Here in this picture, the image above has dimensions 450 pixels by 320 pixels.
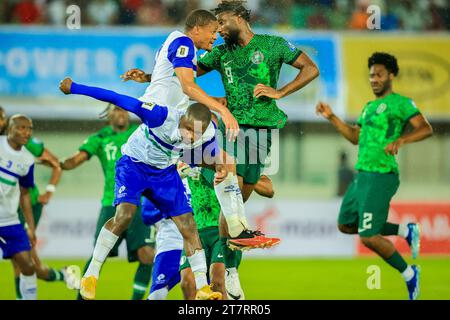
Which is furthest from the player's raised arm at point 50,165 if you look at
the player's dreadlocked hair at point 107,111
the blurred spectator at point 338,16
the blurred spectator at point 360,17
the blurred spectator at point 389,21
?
the blurred spectator at point 389,21

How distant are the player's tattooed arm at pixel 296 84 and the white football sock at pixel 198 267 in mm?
1428

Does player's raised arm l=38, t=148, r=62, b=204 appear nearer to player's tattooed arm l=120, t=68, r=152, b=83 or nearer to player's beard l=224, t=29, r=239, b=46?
player's tattooed arm l=120, t=68, r=152, b=83

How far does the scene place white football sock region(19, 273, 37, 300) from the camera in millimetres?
8773

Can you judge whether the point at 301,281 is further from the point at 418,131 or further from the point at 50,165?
the point at 50,165

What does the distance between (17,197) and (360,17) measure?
7835 mm

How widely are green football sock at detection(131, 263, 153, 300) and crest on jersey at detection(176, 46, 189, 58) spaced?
2.77 meters

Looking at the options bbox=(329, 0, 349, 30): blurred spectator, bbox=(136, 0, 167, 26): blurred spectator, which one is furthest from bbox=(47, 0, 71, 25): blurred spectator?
bbox=(329, 0, 349, 30): blurred spectator

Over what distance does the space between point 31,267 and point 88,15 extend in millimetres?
6745

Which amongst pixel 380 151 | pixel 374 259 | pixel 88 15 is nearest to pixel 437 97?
pixel 374 259

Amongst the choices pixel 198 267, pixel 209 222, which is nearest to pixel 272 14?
pixel 209 222

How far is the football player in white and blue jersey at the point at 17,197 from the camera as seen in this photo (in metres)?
8.70

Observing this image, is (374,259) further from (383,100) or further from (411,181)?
(383,100)

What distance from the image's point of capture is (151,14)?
14.6 metres

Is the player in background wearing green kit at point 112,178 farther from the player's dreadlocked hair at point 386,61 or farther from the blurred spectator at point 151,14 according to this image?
the blurred spectator at point 151,14
